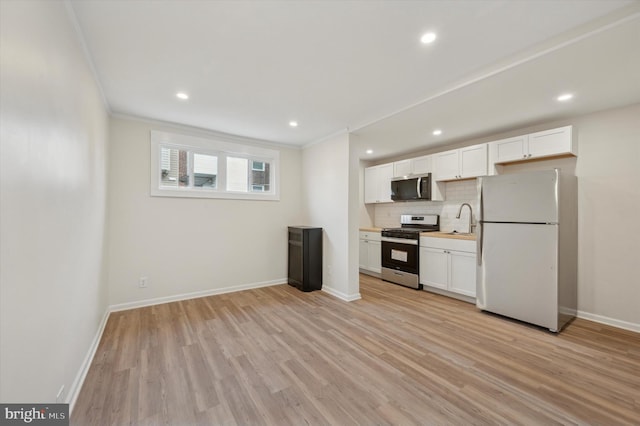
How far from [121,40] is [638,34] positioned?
12.0 ft

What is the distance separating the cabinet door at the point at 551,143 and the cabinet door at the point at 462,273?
5.11 ft

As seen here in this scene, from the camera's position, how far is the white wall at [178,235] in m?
3.41

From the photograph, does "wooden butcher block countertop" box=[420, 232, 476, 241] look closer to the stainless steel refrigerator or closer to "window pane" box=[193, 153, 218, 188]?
the stainless steel refrigerator

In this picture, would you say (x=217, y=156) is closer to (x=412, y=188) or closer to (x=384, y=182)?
(x=384, y=182)

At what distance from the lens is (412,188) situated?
4.73m

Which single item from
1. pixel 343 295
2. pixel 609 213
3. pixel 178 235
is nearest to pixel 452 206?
pixel 609 213

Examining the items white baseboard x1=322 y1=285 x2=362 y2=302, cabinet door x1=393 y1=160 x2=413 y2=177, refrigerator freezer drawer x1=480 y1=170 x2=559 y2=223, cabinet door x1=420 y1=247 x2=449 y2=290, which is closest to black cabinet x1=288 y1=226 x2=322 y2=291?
white baseboard x1=322 y1=285 x2=362 y2=302

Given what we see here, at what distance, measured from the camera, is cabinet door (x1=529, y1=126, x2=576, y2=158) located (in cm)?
309

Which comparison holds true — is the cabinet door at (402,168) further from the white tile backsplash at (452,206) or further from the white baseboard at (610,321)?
the white baseboard at (610,321)

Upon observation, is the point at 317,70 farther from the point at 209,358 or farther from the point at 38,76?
the point at 209,358

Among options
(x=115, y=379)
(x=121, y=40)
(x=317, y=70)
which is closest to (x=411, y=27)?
(x=317, y=70)

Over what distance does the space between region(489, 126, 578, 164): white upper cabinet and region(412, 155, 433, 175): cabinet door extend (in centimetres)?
98

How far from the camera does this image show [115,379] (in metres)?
1.99

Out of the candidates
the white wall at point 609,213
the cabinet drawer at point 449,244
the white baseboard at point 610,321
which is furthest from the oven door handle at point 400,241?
the white baseboard at point 610,321
